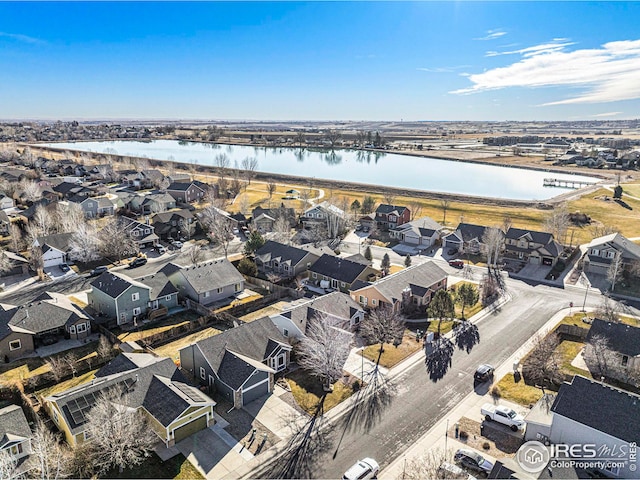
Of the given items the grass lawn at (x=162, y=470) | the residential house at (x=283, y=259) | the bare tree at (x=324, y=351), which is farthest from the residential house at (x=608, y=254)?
the grass lawn at (x=162, y=470)

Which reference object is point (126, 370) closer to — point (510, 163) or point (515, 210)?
point (515, 210)

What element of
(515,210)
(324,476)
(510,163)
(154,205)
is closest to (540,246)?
(515,210)

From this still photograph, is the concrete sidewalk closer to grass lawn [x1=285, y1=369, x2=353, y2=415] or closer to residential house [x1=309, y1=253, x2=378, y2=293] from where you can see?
grass lawn [x1=285, y1=369, x2=353, y2=415]

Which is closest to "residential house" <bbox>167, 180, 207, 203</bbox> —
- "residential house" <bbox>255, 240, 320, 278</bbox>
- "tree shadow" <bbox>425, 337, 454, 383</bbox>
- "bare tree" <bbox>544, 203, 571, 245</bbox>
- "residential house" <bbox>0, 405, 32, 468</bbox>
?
"residential house" <bbox>255, 240, 320, 278</bbox>

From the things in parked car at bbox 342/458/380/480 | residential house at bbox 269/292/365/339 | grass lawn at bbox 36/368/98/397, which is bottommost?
grass lawn at bbox 36/368/98/397

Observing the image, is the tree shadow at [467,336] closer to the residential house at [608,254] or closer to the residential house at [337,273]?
the residential house at [337,273]

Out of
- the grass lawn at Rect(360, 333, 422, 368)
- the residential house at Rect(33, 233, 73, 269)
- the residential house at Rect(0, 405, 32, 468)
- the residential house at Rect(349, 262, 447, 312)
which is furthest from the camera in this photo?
the residential house at Rect(33, 233, 73, 269)

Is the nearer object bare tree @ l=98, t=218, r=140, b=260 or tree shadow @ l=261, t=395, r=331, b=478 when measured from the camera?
tree shadow @ l=261, t=395, r=331, b=478
